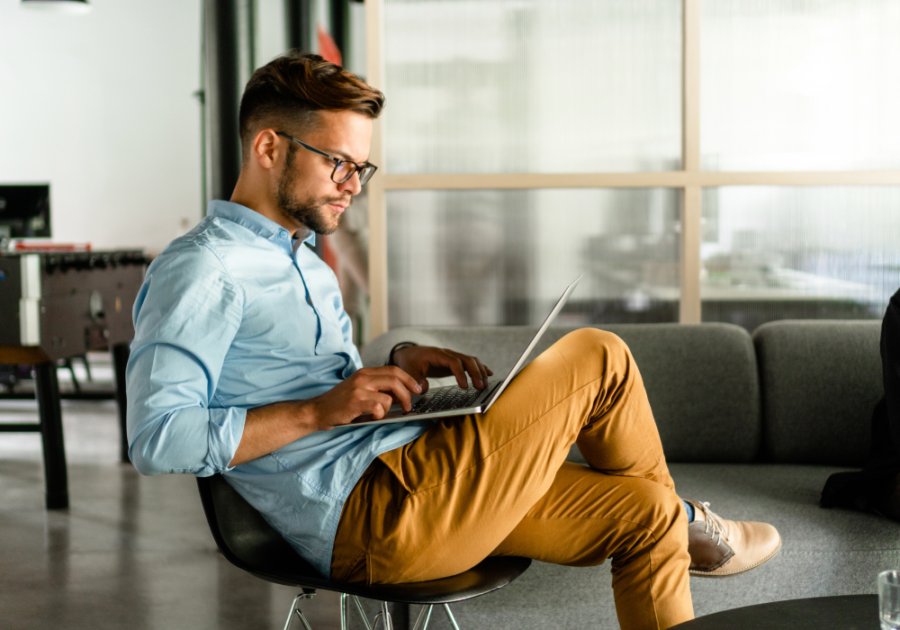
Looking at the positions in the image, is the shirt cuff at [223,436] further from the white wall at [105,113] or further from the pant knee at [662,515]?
the white wall at [105,113]

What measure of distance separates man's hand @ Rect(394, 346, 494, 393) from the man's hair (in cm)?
46

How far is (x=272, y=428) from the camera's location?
1.16m

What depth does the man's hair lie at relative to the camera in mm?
1321

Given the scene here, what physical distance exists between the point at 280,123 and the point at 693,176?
5.15ft

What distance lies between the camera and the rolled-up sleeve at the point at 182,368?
1.08 metres

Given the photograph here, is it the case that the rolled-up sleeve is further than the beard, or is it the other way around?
the beard

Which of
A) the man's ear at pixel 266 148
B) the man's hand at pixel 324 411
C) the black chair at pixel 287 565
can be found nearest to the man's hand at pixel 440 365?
the man's hand at pixel 324 411

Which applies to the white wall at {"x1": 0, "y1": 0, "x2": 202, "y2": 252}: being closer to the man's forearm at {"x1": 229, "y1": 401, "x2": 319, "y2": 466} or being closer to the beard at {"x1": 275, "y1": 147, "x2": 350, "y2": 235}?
the beard at {"x1": 275, "y1": 147, "x2": 350, "y2": 235}

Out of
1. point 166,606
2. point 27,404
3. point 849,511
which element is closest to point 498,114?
point 849,511

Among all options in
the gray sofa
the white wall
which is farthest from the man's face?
the white wall

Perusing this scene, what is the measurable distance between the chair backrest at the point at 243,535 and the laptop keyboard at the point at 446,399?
320 millimetres

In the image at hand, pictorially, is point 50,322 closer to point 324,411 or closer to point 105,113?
point 324,411

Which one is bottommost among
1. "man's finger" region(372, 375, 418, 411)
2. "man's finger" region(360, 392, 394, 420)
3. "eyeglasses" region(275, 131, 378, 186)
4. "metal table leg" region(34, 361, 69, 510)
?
"metal table leg" region(34, 361, 69, 510)

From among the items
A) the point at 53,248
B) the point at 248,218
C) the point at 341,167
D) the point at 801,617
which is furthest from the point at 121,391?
the point at 801,617
